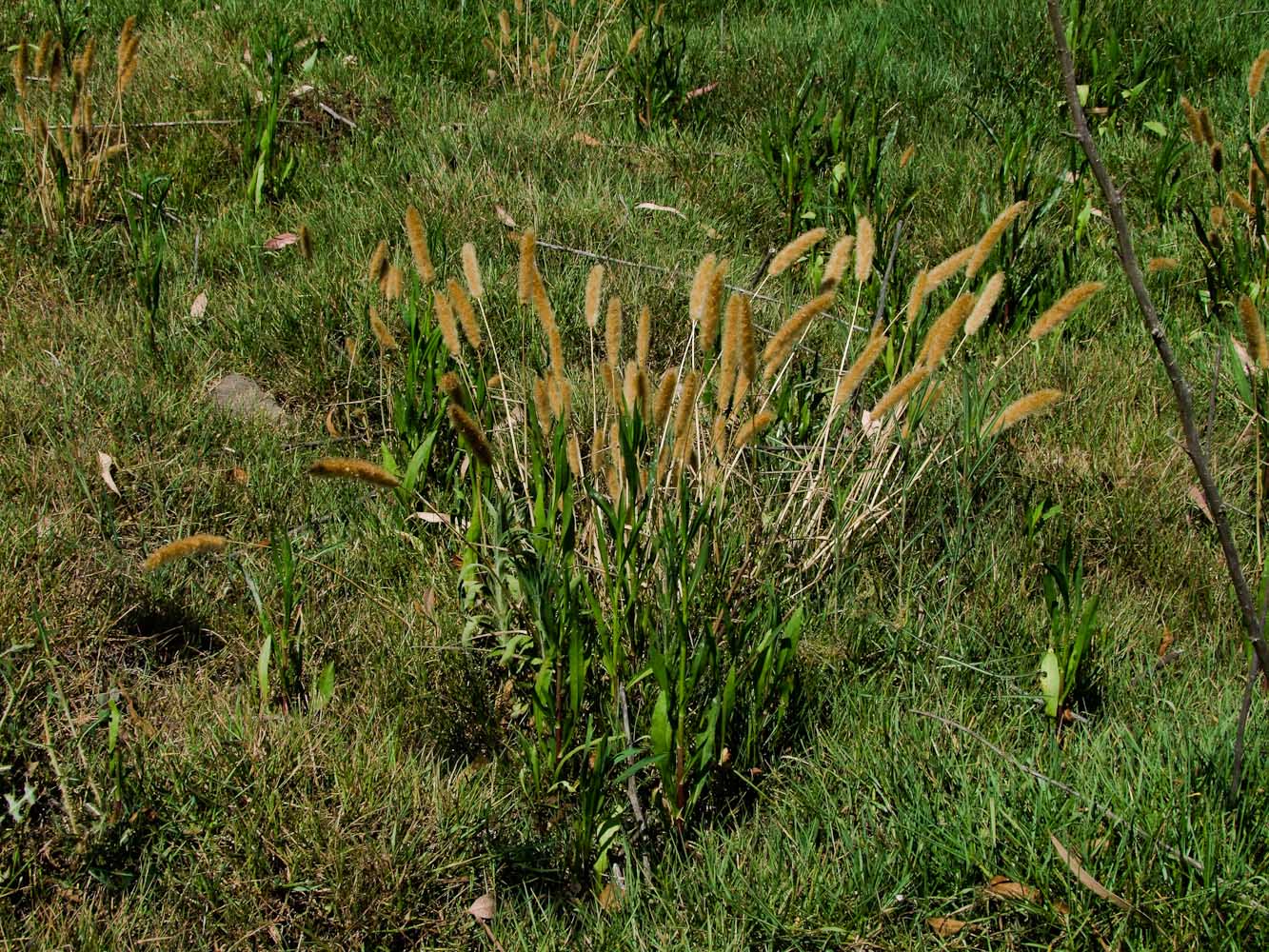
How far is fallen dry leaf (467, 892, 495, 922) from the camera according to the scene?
5.89 ft

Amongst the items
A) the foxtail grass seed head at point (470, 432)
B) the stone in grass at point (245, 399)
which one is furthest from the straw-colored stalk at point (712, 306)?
the stone in grass at point (245, 399)

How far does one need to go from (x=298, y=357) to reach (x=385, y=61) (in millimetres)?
1919

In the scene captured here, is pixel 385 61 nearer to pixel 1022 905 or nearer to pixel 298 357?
pixel 298 357

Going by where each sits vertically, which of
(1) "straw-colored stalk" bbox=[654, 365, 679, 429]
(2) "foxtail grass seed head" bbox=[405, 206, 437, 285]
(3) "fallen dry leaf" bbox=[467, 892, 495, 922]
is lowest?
(3) "fallen dry leaf" bbox=[467, 892, 495, 922]

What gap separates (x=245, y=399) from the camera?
9.50 feet

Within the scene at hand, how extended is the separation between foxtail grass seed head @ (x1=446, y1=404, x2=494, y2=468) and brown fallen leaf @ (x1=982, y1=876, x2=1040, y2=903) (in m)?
0.99

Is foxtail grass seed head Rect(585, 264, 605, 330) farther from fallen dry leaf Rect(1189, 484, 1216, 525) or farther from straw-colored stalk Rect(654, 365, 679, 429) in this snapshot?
fallen dry leaf Rect(1189, 484, 1216, 525)

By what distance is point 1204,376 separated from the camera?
3.07 meters

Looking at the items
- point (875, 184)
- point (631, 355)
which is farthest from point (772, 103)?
point (631, 355)

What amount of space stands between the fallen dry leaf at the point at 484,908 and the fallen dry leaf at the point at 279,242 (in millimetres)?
2198

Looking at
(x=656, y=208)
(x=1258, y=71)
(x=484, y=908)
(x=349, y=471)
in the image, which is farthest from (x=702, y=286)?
(x=1258, y=71)

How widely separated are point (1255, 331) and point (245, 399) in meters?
2.23

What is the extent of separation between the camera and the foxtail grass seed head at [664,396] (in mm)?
1926

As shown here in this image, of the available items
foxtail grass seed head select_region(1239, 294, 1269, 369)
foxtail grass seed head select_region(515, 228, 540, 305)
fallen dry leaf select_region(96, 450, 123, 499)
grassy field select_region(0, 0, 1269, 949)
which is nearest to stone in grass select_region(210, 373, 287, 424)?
grassy field select_region(0, 0, 1269, 949)
